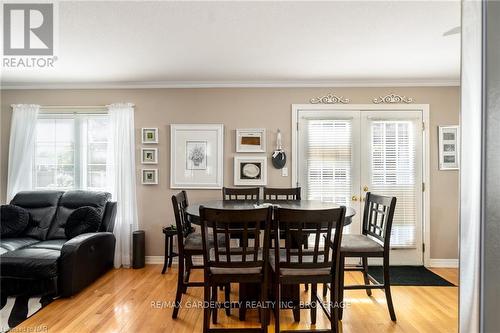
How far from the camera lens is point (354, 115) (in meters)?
3.88

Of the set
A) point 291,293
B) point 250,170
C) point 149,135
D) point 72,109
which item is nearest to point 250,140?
point 250,170

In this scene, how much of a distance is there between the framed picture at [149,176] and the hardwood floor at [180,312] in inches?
51.7

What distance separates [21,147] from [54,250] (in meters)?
1.84

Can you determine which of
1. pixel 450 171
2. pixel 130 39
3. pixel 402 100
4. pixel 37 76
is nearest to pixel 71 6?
pixel 130 39

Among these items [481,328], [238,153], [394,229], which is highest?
[238,153]

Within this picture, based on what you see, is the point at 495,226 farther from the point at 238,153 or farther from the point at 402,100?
the point at 402,100

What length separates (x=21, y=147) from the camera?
392 cm

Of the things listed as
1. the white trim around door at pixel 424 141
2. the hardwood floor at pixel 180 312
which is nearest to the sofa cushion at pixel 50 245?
the hardwood floor at pixel 180 312

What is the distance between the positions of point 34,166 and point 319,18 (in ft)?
13.7

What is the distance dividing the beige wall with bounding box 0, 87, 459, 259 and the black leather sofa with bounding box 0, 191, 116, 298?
58cm

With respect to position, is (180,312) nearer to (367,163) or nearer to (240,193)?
(240,193)

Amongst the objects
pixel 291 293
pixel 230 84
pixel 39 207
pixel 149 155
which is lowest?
pixel 291 293

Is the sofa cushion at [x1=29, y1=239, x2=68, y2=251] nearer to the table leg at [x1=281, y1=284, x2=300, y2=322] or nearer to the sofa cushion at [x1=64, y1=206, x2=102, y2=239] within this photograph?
the sofa cushion at [x1=64, y1=206, x2=102, y2=239]

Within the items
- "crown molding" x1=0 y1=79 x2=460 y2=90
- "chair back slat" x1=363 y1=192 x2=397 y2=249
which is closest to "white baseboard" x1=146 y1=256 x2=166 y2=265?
"crown molding" x1=0 y1=79 x2=460 y2=90
